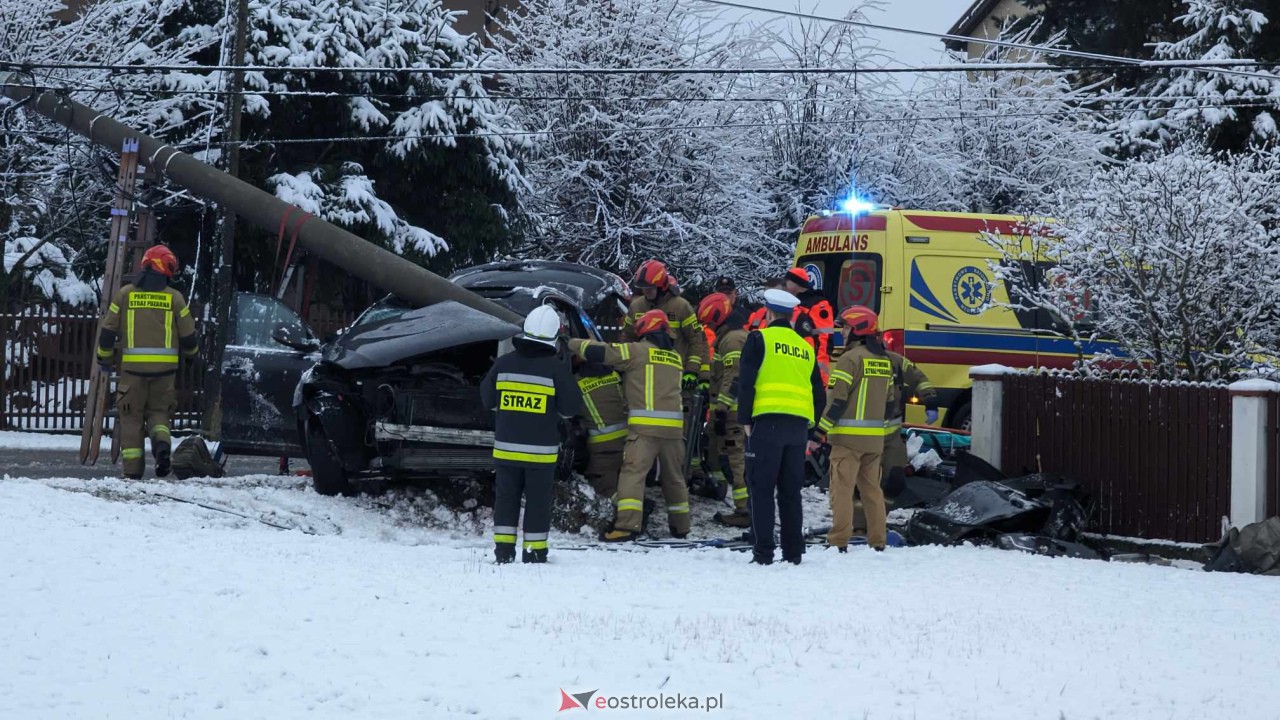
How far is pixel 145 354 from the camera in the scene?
1126 centimetres

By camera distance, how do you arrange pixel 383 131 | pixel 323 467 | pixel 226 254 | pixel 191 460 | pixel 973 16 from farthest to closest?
pixel 973 16 < pixel 383 131 < pixel 226 254 < pixel 191 460 < pixel 323 467

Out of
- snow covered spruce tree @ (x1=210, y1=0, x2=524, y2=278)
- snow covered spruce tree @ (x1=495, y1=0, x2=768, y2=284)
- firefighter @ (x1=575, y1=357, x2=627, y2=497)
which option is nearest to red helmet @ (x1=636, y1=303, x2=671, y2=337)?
firefighter @ (x1=575, y1=357, x2=627, y2=497)

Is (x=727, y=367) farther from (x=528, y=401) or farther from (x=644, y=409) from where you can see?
(x=528, y=401)

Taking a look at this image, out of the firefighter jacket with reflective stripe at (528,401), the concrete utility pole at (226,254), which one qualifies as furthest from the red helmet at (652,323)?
the concrete utility pole at (226,254)

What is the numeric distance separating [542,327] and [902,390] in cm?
379

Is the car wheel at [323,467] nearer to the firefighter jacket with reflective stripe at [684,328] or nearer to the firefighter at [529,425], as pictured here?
the firefighter at [529,425]

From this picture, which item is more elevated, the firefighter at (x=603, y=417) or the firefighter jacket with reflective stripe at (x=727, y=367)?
the firefighter jacket with reflective stripe at (x=727, y=367)

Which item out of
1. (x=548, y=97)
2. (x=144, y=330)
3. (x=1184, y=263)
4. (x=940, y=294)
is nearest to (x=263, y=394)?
(x=144, y=330)

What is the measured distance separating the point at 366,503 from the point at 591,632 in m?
4.77

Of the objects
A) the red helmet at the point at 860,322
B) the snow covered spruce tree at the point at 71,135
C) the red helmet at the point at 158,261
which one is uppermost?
the snow covered spruce tree at the point at 71,135

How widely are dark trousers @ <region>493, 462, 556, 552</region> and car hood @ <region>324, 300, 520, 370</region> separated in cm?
138

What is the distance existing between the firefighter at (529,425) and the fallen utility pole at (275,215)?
2009 millimetres

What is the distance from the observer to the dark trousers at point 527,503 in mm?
8484

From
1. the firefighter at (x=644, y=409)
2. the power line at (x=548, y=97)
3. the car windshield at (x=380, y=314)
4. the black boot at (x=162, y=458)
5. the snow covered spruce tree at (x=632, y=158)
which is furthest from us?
the snow covered spruce tree at (x=632, y=158)
